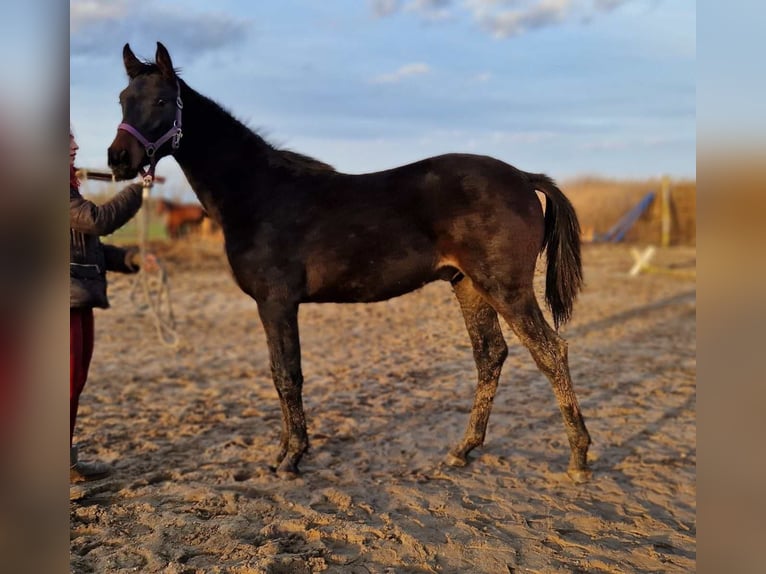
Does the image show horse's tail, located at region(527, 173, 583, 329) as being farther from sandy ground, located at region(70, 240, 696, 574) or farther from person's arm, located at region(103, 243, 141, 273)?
person's arm, located at region(103, 243, 141, 273)

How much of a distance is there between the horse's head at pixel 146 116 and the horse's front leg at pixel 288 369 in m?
1.05

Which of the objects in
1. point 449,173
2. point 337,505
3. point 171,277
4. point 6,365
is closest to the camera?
point 6,365

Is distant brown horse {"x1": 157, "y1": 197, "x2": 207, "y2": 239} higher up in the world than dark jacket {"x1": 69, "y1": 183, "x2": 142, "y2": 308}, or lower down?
higher up

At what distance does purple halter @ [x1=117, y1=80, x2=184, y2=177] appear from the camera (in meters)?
3.02

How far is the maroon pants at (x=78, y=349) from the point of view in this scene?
Answer: 3123mm

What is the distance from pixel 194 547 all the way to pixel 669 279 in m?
12.7

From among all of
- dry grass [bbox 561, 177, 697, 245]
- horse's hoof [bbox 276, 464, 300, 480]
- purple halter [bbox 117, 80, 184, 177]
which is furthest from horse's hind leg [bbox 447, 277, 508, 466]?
dry grass [bbox 561, 177, 697, 245]

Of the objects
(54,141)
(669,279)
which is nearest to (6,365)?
(54,141)

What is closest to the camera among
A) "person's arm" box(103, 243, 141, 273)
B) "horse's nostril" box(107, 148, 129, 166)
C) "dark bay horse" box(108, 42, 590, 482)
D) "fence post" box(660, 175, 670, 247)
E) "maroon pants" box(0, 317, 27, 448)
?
"maroon pants" box(0, 317, 27, 448)

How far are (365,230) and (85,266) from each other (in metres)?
1.57

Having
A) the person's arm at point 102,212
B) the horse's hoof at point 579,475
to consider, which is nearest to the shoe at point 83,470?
the person's arm at point 102,212

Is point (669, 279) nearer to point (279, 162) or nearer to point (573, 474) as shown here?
point (573, 474)

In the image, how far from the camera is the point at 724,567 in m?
0.81

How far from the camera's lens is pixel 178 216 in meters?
18.9
